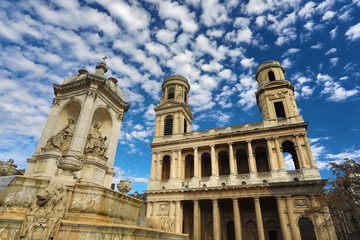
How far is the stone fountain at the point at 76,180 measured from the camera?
5098 millimetres

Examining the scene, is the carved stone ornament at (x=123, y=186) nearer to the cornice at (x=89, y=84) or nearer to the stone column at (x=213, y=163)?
the cornice at (x=89, y=84)

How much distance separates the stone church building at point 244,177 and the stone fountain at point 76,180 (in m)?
14.5

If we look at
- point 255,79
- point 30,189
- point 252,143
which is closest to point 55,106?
point 30,189

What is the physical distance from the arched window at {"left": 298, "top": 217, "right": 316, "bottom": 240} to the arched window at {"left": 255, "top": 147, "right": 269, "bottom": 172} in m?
7.56

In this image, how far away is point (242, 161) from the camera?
28.2 metres

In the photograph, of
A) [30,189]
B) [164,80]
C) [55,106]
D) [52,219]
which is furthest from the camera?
[164,80]

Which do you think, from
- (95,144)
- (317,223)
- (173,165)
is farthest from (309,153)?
(95,144)

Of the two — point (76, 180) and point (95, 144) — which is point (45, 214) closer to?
point (76, 180)

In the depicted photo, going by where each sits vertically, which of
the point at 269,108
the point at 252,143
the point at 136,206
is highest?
the point at 269,108

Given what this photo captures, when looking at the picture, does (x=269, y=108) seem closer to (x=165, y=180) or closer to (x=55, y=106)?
(x=165, y=180)

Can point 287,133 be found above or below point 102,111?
above

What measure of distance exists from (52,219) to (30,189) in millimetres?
1744

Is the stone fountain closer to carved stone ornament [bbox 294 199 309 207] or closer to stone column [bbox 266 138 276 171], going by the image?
carved stone ornament [bbox 294 199 309 207]

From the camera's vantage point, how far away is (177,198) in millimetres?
24922
